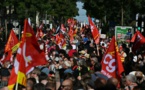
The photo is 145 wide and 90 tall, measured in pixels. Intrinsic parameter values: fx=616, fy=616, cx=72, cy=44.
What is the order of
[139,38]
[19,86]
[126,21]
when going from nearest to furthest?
[19,86], [139,38], [126,21]

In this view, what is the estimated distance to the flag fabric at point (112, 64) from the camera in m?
12.4

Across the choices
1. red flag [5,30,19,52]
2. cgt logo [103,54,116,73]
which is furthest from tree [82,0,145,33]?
cgt logo [103,54,116,73]

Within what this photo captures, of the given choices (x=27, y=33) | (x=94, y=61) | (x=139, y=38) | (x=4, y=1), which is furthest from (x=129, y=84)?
(x=4, y=1)

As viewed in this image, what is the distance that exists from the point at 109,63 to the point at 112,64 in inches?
3.7

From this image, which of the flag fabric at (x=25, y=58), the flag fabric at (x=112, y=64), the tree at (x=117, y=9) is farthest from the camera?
the tree at (x=117, y=9)

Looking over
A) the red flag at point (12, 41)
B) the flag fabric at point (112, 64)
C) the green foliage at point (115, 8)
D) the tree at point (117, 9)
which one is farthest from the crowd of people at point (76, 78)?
the green foliage at point (115, 8)

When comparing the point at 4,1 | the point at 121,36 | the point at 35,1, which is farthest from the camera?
the point at 35,1

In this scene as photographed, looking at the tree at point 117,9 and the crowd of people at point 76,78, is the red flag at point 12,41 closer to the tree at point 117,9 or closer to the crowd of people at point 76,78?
the crowd of people at point 76,78

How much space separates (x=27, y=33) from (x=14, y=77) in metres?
1.48

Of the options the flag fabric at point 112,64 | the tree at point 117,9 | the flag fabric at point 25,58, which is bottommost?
the tree at point 117,9

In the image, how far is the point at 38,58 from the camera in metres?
12.4

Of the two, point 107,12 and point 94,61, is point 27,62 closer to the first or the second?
point 94,61

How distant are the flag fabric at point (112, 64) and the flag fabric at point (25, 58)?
132cm

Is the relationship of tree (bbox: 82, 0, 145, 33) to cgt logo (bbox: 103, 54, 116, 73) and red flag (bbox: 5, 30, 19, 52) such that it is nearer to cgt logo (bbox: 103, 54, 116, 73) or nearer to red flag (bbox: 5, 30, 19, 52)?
red flag (bbox: 5, 30, 19, 52)
